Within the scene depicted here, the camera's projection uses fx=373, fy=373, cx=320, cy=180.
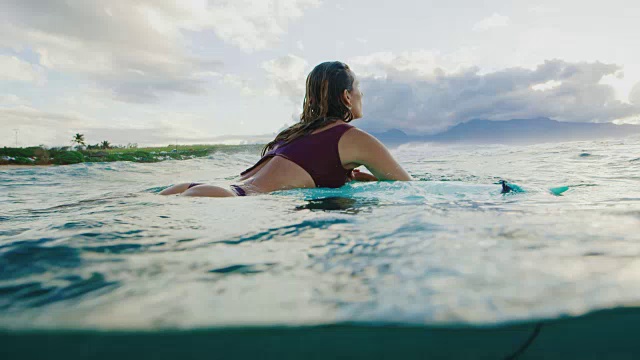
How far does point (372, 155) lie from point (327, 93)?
2.25ft

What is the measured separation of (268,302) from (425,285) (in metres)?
0.43

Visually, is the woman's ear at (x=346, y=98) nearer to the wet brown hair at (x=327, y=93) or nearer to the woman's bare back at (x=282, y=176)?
the wet brown hair at (x=327, y=93)

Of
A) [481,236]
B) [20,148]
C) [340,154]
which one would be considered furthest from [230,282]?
[20,148]

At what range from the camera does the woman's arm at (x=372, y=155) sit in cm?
306

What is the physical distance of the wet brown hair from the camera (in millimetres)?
3260

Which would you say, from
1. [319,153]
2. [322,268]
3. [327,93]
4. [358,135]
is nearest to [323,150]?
[319,153]

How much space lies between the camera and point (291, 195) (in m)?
2.78

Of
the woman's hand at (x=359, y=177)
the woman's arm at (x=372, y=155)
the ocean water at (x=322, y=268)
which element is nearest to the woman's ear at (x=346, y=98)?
the woman's arm at (x=372, y=155)

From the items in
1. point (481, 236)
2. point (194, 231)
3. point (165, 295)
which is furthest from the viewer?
point (194, 231)

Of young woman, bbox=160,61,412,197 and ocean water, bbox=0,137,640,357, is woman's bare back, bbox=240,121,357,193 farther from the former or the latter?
ocean water, bbox=0,137,640,357

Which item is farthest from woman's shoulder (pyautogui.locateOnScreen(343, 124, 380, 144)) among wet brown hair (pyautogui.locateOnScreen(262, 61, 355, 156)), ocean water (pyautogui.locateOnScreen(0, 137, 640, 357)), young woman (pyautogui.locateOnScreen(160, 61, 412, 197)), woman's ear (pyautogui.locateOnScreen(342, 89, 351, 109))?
ocean water (pyautogui.locateOnScreen(0, 137, 640, 357))

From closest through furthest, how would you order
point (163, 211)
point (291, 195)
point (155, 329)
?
point (155, 329) < point (163, 211) < point (291, 195)

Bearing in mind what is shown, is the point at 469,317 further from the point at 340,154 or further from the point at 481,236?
the point at 340,154

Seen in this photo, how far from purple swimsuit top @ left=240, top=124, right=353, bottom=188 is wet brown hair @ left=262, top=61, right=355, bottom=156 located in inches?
5.3
